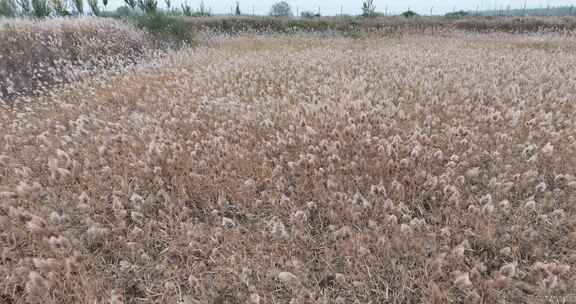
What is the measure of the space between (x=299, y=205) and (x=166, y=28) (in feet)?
50.4

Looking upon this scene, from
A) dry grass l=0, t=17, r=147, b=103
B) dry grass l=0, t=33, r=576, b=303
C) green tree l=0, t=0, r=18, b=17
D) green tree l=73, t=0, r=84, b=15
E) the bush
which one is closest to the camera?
dry grass l=0, t=33, r=576, b=303

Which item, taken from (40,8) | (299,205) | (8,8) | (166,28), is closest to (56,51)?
(166,28)

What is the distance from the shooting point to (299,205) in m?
2.81

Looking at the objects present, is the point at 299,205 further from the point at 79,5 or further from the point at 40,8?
the point at 79,5

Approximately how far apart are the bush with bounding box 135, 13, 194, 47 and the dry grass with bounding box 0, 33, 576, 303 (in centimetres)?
1168

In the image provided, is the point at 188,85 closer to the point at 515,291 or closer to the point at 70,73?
the point at 70,73

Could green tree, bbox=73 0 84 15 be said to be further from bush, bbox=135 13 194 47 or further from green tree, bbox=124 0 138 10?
bush, bbox=135 13 194 47

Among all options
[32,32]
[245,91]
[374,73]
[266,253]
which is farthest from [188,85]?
[32,32]

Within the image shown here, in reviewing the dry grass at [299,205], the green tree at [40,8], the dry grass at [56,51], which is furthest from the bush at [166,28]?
the green tree at [40,8]

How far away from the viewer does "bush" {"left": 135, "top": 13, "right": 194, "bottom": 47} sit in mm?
15000

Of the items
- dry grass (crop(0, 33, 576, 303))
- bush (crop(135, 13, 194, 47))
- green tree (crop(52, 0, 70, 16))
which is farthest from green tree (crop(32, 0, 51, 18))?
dry grass (crop(0, 33, 576, 303))

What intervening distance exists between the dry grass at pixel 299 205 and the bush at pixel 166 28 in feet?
38.3

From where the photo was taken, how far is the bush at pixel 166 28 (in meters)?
15.0

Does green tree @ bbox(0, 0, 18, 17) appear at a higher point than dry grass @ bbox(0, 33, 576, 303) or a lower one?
higher
